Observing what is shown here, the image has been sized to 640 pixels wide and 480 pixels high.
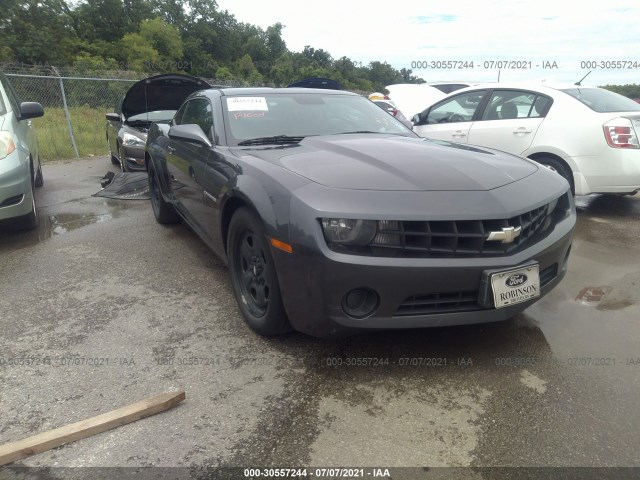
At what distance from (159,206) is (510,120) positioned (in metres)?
4.19

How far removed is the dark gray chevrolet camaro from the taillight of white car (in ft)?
8.38

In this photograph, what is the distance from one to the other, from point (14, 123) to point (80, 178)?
3672mm

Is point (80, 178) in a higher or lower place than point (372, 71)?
lower

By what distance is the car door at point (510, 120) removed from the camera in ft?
17.6

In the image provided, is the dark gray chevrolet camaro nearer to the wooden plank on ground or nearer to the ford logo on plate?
the ford logo on plate

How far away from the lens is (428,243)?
6.95ft

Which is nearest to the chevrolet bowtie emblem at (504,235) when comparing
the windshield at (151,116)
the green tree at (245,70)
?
the windshield at (151,116)

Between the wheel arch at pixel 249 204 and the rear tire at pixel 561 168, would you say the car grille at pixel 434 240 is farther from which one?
the rear tire at pixel 561 168

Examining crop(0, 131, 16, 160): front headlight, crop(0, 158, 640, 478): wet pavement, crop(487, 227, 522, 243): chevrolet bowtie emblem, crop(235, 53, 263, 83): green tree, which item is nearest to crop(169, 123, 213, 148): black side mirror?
crop(0, 158, 640, 478): wet pavement

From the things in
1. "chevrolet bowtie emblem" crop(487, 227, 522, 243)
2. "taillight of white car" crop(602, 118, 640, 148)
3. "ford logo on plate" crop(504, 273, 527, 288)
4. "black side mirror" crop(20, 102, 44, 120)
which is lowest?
"ford logo on plate" crop(504, 273, 527, 288)

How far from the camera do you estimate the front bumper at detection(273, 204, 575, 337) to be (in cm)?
206

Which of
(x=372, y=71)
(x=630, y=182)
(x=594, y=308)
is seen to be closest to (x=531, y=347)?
A: (x=594, y=308)

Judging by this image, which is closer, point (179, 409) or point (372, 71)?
point (179, 409)

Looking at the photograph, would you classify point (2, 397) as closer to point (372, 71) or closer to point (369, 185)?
point (369, 185)
